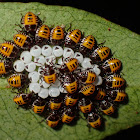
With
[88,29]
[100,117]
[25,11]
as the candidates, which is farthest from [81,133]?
[25,11]

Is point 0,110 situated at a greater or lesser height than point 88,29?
lesser

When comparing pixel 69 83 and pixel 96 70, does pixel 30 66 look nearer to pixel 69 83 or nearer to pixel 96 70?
pixel 69 83

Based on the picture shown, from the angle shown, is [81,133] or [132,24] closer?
[81,133]

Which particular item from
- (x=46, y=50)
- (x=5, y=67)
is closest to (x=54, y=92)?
(x=46, y=50)

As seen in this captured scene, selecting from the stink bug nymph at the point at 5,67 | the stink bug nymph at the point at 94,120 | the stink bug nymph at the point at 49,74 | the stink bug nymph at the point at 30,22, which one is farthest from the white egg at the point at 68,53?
the stink bug nymph at the point at 94,120

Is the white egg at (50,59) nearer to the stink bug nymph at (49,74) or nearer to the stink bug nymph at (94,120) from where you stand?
the stink bug nymph at (49,74)

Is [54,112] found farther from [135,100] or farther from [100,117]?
[135,100]

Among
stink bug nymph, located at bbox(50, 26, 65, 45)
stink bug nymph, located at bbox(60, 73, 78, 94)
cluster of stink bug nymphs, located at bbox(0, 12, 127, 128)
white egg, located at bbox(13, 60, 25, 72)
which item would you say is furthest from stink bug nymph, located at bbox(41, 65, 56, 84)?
stink bug nymph, located at bbox(50, 26, 65, 45)
